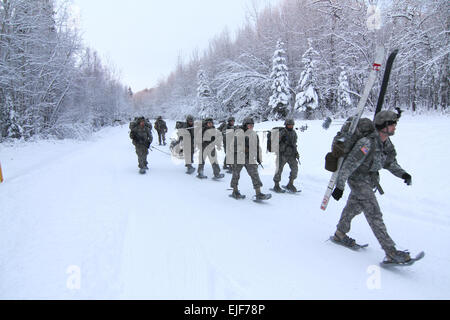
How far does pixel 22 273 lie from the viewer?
3184mm

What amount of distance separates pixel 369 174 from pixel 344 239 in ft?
3.61

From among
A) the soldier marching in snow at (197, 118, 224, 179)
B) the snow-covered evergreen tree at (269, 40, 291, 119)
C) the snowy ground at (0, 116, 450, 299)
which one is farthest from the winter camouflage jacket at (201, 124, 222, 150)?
the snow-covered evergreen tree at (269, 40, 291, 119)

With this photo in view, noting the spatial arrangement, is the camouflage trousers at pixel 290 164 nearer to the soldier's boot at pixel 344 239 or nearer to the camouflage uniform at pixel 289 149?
the camouflage uniform at pixel 289 149

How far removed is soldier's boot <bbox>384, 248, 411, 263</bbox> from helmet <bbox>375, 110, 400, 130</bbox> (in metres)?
1.61

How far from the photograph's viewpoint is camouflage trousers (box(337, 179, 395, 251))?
11.1ft

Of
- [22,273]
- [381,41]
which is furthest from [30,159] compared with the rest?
[381,41]

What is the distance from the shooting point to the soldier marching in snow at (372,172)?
11.1 feet

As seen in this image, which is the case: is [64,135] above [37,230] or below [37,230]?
above

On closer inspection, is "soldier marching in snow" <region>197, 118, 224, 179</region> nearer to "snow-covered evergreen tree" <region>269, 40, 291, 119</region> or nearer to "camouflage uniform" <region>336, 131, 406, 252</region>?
"camouflage uniform" <region>336, 131, 406, 252</region>

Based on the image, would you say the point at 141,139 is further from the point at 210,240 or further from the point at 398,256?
the point at 398,256

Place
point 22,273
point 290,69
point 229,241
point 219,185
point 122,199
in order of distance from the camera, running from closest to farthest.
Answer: point 22,273 < point 229,241 < point 122,199 < point 219,185 < point 290,69
